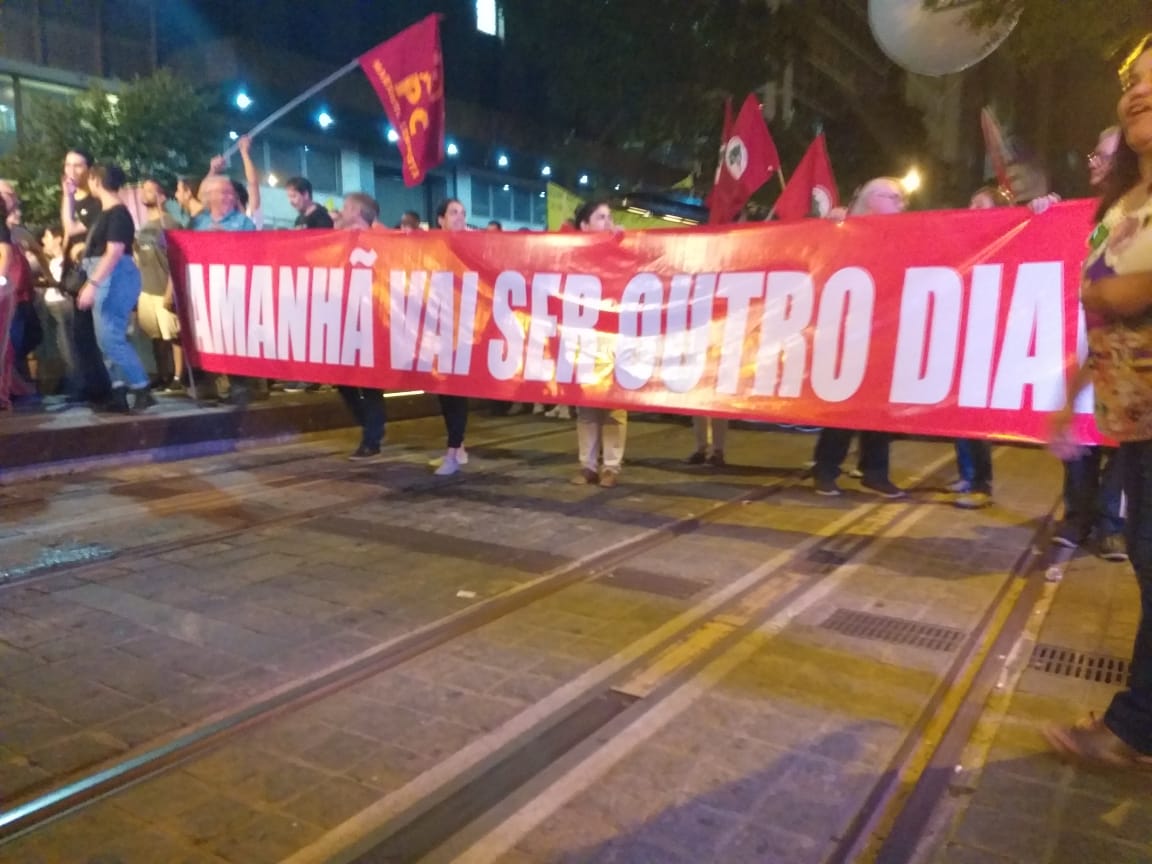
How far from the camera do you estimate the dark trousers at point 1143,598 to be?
2.73 metres

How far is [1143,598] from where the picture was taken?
2822mm

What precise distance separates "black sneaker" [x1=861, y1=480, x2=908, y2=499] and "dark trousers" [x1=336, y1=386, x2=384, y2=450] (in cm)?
422

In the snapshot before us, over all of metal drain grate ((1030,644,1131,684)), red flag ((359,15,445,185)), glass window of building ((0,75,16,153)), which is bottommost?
metal drain grate ((1030,644,1131,684))

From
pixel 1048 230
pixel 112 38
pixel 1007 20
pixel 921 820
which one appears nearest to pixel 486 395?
pixel 1048 230

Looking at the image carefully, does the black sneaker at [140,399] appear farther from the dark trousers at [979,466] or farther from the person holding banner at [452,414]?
the dark trousers at [979,466]

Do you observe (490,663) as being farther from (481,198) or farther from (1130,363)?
(481,198)

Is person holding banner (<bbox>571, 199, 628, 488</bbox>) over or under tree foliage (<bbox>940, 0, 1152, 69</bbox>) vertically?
under

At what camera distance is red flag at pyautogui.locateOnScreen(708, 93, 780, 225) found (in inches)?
338

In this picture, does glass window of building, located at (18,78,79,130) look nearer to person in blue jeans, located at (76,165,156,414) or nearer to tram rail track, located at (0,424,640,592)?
person in blue jeans, located at (76,165,156,414)

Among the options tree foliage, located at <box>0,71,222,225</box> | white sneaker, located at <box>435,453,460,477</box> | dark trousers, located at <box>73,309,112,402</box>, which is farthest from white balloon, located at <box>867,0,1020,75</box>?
tree foliage, located at <box>0,71,222,225</box>

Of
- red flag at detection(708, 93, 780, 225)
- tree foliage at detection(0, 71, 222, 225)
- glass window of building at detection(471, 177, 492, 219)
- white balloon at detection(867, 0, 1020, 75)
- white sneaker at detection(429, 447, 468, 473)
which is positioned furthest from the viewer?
glass window of building at detection(471, 177, 492, 219)

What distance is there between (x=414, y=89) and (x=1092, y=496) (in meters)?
6.20

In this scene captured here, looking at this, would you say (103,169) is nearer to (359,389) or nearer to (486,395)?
(359,389)

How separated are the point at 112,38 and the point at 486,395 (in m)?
16.1
